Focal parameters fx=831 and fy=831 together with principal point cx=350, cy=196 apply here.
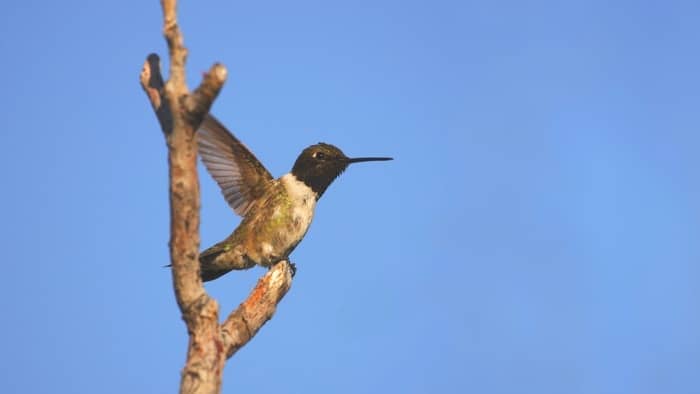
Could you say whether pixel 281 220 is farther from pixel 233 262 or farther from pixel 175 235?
pixel 175 235

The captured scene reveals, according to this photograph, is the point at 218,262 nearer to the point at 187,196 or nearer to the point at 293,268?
the point at 293,268

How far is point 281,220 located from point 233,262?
89 centimetres

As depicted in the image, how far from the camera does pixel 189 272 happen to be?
605 centimetres

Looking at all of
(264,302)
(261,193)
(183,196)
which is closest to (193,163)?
(183,196)

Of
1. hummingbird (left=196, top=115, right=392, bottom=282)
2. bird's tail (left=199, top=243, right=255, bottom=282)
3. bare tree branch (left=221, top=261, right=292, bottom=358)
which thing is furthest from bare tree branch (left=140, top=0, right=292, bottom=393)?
bird's tail (left=199, top=243, right=255, bottom=282)

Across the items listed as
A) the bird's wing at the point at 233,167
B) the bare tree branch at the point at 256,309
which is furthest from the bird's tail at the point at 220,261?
the bare tree branch at the point at 256,309

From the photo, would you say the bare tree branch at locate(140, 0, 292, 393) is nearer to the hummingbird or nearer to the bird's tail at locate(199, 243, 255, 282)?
the hummingbird

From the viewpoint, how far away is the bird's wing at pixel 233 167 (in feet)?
35.5

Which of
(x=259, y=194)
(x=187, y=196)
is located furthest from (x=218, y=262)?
(x=187, y=196)

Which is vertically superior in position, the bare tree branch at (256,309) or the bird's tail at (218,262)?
the bird's tail at (218,262)

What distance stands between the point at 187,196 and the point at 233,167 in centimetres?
534

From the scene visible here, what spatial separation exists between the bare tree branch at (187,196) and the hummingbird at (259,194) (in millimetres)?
3624

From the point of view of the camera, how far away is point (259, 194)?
1123 centimetres

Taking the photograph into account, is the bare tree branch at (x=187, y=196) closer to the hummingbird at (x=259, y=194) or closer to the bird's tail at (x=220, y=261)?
the hummingbird at (x=259, y=194)
